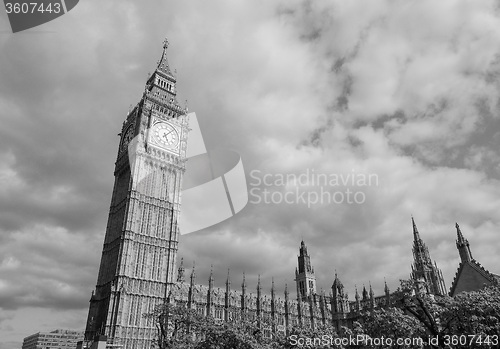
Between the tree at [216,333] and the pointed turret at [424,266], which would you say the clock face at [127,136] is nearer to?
the tree at [216,333]

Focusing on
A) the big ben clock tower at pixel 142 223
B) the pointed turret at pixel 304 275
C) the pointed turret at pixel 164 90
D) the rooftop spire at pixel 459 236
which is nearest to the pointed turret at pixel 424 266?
the pointed turret at pixel 304 275

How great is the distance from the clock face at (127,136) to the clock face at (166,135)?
552 cm

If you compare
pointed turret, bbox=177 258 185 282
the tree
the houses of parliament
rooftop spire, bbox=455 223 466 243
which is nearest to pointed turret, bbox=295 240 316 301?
the houses of parliament

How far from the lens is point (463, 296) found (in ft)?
70.2

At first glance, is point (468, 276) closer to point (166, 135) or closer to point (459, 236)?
point (459, 236)

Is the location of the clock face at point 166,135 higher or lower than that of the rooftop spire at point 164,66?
lower

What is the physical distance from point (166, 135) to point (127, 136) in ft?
31.1

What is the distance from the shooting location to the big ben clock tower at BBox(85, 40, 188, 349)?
59.1m

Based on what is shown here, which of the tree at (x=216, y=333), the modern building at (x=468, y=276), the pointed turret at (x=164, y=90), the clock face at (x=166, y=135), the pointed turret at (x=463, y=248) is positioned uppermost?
the pointed turret at (x=164, y=90)

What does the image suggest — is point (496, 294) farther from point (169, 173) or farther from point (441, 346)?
point (169, 173)

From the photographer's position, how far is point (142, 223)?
6769cm

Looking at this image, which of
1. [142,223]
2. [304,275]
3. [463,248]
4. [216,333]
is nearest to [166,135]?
[142,223]

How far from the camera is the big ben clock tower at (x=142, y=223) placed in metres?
59.1

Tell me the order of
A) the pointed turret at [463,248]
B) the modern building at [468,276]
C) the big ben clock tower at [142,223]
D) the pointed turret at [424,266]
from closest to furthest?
the modern building at [468,276] → the pointed turret at [463,248] → the big ben clock tower at [142,223] → the pointed turret at [424,266]
